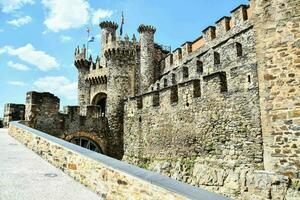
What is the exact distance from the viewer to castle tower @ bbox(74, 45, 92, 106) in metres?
25.8

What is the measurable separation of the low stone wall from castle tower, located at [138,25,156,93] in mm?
13808

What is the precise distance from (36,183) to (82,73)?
22.4 metres

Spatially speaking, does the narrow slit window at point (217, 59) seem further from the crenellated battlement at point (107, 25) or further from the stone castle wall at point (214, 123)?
the crenellated battlement at point (107, 25)

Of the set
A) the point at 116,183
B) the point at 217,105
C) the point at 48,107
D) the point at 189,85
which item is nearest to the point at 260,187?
the point at 116,183

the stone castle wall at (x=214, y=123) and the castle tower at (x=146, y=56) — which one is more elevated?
the castle tower at (x=146, y=56)

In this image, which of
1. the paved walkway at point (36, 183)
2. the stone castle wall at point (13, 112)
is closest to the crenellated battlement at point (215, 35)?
the stone castle wall at point (13, 112)

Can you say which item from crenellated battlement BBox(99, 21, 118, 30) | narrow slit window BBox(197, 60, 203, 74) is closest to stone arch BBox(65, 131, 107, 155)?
narrow slit window BBox(197, 60, 203, 74)

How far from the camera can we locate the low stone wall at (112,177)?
2.82m

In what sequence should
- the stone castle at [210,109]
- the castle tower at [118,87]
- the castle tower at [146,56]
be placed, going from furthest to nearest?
the castle tower at [146,56]
the castle tower at [118,87]
the stone castle at [210,109]

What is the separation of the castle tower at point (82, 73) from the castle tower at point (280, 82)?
68.8ft

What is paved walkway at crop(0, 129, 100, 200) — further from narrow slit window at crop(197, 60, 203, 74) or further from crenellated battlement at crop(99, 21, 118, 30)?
crenellated battlement at crop(99, 21, 118, 30)

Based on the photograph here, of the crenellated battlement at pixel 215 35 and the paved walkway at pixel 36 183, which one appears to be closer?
the paved walkway at pixel 36 183

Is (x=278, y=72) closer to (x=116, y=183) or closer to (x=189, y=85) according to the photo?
(x=116, y=183)

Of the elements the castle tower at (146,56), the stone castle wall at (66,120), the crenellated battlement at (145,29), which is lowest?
the stone castle wall at (66,120)
